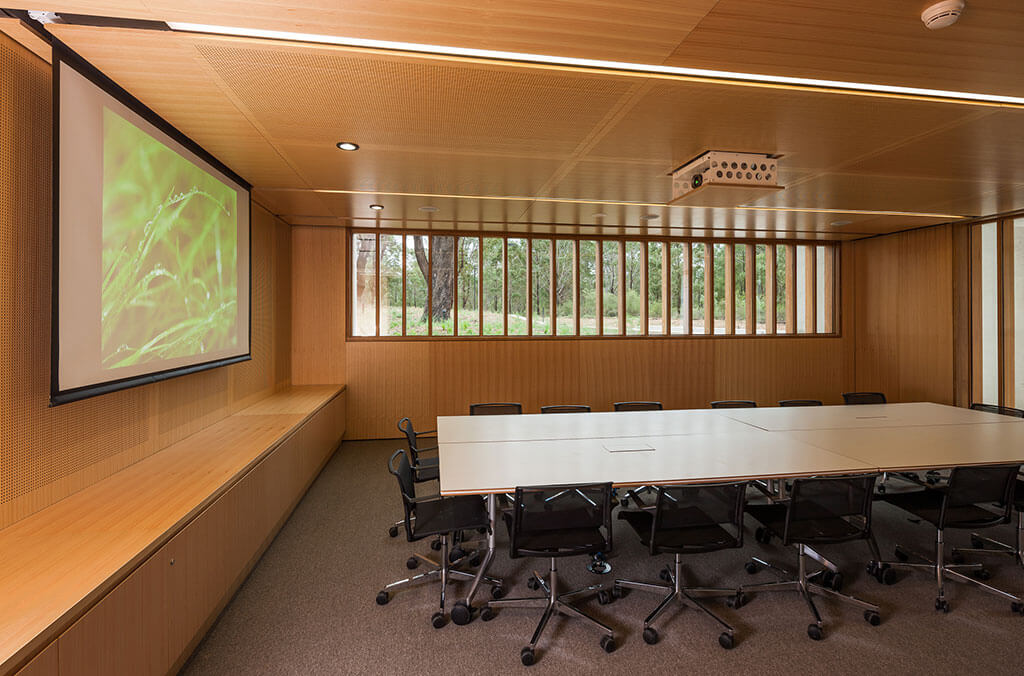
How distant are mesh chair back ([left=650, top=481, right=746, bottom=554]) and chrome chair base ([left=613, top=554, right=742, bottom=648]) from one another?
23 cm

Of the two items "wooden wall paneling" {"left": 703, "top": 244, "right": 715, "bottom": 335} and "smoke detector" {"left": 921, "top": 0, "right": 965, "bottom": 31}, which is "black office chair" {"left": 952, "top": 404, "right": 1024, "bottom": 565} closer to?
"smoke detector" {"left": 921, "top": 0, "right": 965, "bottom": 31}

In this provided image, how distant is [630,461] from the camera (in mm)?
3361

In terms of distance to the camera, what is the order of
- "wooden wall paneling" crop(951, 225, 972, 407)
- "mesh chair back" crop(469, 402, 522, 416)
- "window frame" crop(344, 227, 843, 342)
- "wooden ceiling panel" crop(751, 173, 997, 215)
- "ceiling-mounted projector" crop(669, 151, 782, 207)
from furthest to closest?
"window frame" crop(344, 227, 843, 342), "wooden wall paneling" crop(951, 225, 972, 407), "mesh chair back" crop(469, 402, 522, 416), "wooden ceiling panel" crop(751, 173, 997, 215), "ceiling-mounted projector" crop(669, 151, 782, 207)

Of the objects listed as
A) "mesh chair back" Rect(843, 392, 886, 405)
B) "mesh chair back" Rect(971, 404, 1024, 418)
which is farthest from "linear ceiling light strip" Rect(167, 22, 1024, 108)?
"mesh chair back" Rect(843, 392, 886, 405)

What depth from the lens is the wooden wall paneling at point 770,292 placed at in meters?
8.69

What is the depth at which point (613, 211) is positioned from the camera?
248 inches

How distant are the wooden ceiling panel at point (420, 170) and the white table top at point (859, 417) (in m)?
3.01

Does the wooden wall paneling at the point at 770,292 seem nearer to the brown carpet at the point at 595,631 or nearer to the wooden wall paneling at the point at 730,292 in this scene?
the wooden wall paneling at the point at 730,292

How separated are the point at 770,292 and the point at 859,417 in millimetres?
4199

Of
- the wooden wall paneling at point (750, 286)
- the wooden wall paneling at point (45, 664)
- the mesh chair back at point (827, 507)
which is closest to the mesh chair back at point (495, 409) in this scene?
the mesh chair back at point (827, 507)

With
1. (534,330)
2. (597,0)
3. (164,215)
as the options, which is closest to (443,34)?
(597,0)

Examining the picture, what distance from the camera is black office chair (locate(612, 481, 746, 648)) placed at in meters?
2.81

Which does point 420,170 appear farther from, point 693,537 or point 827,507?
point 827,507

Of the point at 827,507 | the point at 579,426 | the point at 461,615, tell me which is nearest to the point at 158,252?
the point at 461,615
